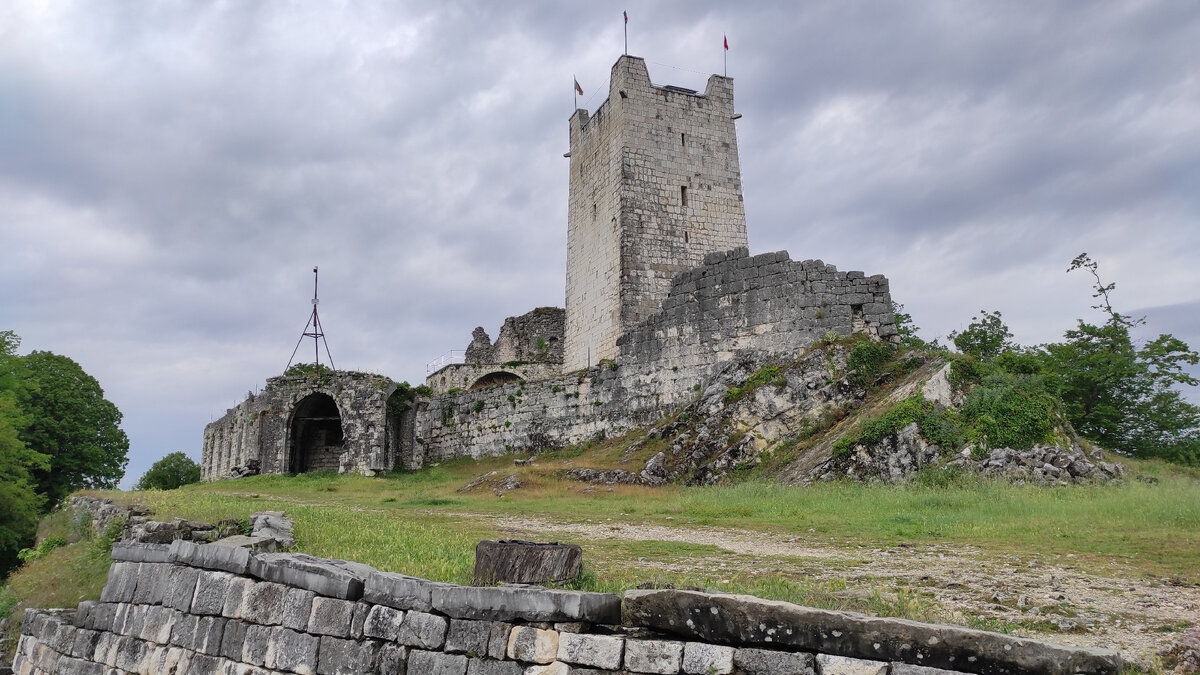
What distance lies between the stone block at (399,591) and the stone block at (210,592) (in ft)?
7.08

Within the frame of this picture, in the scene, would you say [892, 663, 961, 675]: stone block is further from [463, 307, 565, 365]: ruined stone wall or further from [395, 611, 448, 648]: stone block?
[463, 307, 565, 365]: ruined stone wall

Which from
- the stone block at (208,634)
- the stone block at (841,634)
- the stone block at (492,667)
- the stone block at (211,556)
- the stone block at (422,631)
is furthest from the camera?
the stone block at (211,556)

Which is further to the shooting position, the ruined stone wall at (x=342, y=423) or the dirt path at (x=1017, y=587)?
the ruined stone wall at (x=342, y=423)

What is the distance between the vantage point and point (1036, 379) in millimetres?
16578

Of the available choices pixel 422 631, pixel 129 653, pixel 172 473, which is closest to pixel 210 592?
pixel 129 653

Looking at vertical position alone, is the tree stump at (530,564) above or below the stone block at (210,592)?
above

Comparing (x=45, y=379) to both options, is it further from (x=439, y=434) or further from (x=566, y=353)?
(x=566, y=353)

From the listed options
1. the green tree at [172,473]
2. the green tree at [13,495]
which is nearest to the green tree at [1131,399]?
the green tree at [13,495]

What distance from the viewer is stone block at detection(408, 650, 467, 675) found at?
19.6 ft

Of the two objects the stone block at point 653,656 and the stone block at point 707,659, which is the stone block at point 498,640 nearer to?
the stone block at point 653,656

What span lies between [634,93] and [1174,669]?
2618 centimetres

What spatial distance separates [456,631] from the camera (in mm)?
6039

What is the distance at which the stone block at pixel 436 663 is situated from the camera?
19.6 feet

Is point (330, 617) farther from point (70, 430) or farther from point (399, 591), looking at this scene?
point (70, 430)
